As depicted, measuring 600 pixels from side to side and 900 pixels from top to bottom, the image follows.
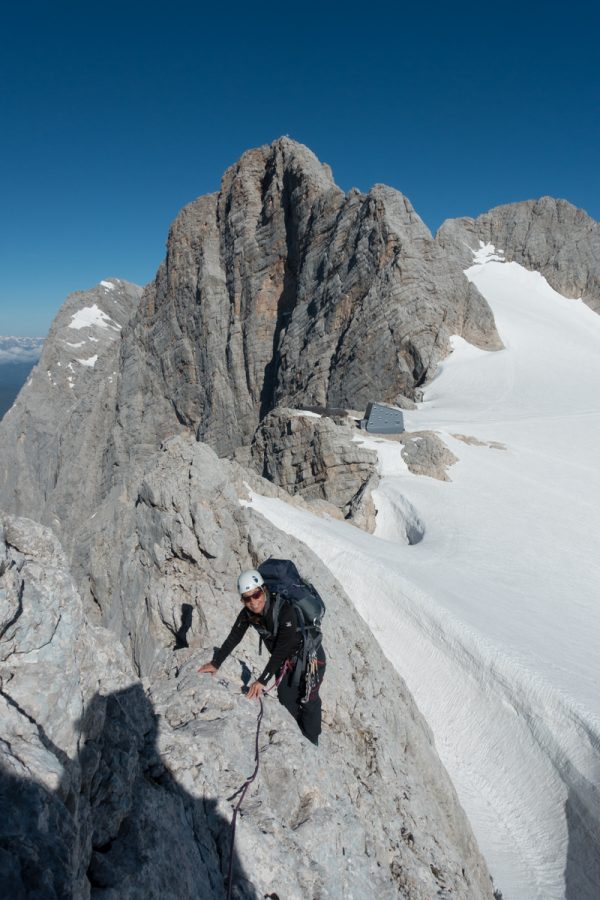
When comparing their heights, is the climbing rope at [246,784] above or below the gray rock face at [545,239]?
below

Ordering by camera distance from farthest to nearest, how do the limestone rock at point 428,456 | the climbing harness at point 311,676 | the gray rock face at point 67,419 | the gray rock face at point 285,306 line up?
the gray rock face at point 67,419, the gray rock face at point 285,306, the limestone rock at point 428,456, the climbing harness at point 311,676

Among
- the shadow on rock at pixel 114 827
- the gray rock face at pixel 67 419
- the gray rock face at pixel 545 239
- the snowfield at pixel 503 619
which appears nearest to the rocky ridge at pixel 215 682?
the shadow on rock at pixel 114 827

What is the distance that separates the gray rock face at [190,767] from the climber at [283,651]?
0.24 m

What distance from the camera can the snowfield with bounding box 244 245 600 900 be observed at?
→ 8.41 meters

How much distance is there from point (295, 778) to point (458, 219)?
75690mm

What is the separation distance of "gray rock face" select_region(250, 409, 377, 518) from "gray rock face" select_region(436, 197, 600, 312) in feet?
150

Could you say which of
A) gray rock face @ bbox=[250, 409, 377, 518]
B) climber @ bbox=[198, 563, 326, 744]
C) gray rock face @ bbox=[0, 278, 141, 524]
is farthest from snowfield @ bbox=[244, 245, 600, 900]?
gray rock face @ bbox=[0, 278, 141, 524]

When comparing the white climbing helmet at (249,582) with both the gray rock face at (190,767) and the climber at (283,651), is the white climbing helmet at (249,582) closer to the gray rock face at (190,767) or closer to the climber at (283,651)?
the climber at (283,651)

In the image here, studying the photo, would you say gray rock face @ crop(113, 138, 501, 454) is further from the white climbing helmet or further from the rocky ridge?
the white climbing helmet

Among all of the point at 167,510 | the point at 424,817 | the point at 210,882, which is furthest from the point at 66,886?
the point at 167,510

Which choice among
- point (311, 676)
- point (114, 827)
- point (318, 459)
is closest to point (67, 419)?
point (318, 459)

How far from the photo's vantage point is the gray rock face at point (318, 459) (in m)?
23.2

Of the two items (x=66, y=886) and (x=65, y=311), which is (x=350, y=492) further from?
(x=65, y=311)

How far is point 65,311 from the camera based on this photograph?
84.8 m
